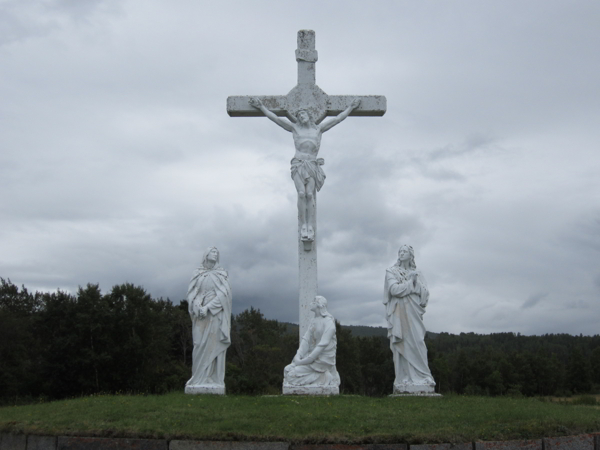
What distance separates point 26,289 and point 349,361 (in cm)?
2010

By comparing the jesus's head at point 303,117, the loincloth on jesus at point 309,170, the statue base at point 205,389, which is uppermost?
the jesus's head at point 303,117

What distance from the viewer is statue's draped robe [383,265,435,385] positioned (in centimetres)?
1059

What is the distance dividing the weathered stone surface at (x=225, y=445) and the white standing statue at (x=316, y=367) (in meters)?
3.60

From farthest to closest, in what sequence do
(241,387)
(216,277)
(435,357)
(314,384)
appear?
(435,357) < (241,387) < (216,277) < (314,384)

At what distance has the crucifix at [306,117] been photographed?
11578mm

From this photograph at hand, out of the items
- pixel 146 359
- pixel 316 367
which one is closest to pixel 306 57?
pixel 316 367

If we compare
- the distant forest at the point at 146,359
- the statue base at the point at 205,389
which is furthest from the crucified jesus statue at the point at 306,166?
the distant forest at the point at 146,359

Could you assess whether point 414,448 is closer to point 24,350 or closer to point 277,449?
point 277,449

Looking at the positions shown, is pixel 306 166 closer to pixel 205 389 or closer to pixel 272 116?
→ pixel 272 116

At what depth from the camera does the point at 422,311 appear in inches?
424

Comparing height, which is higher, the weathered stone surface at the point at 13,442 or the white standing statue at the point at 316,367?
the white standing statue at the point at 316,367

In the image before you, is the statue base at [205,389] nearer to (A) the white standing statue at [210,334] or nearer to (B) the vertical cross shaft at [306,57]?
(A) the white standing statue at [210,334]

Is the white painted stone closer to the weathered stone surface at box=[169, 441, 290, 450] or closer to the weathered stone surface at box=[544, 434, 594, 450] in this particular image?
the weathered stone surface at box=[544, 434, 594, 450]

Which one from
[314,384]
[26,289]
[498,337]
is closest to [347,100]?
[314,384]
